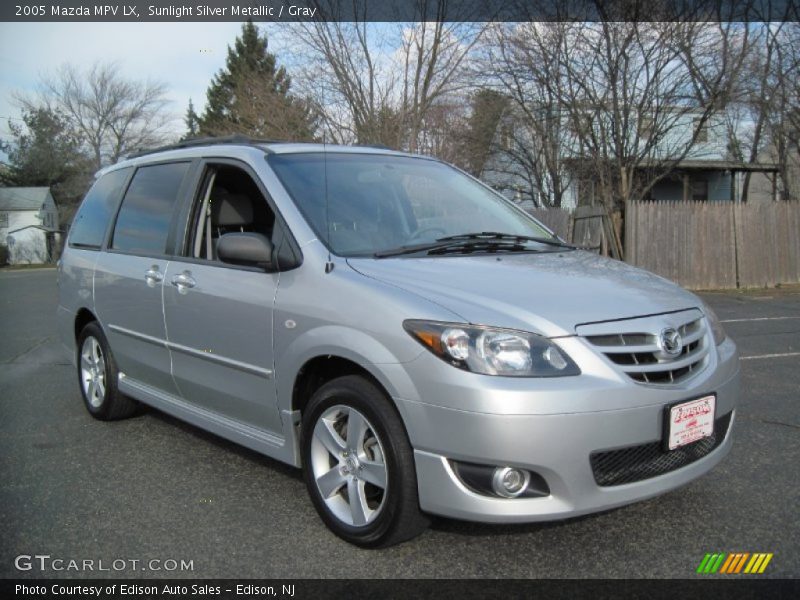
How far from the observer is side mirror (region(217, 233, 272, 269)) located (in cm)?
340

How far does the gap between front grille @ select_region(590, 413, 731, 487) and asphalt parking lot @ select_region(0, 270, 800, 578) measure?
0.37 metres

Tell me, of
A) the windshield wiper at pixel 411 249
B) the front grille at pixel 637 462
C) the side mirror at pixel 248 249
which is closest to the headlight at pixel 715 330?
the front grille at pixel 637 462

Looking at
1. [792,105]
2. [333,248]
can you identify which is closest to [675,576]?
[333,248]

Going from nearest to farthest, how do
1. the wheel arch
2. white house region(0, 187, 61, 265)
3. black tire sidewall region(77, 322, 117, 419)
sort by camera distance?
black tire sidewall region(77, 322, 117, 419) → the wheel arch → white house region(0, 187, 61, 265)

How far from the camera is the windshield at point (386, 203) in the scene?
11.8 feet

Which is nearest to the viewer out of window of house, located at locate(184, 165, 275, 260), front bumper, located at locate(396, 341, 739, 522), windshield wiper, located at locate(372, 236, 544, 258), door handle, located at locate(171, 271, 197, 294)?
front bumper, located at locate(396, 341, 739, 522)

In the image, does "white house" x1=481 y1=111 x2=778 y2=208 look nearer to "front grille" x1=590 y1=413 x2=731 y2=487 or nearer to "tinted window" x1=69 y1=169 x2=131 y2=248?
"tinted window" x1=69 y1=169 x2=131 y2=248

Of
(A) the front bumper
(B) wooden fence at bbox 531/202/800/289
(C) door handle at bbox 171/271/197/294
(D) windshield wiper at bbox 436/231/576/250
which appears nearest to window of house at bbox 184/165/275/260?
(C) door handle at bbox 171/271/197/294

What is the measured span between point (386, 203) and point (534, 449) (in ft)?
5.86

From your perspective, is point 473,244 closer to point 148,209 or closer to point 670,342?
point 670,342

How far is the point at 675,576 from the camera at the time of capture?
2.80 m

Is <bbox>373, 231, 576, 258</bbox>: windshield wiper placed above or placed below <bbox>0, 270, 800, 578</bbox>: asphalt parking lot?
above

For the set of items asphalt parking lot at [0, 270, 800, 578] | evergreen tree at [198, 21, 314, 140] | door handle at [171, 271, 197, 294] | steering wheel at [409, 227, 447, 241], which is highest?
evergreen tree at [198, 21, 314, 140]

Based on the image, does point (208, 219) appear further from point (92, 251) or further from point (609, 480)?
point (609, 480)
